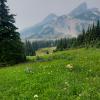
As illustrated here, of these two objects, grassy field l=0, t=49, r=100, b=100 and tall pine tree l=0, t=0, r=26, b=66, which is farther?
tall pine tree l=0, t=0, r=26, b=66

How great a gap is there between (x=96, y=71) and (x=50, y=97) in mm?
7686

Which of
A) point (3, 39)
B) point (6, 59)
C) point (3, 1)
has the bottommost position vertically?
point (6, 59)

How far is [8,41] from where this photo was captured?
138ft

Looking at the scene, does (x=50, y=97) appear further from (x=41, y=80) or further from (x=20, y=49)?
(x=20, y=49)

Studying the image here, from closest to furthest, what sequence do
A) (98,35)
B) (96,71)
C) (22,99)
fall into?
1. (22,99)
2. (96,71)
3. (98,35)

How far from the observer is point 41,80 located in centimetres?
1803

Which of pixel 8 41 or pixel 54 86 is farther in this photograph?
pixel 8 41

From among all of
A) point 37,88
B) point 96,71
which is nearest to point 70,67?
point 96,71

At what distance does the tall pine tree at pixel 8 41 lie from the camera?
41.2 m

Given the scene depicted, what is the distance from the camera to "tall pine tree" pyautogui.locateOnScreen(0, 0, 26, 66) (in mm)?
41188

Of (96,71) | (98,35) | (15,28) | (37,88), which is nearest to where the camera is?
(37,88)

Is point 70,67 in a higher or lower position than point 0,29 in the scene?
lower

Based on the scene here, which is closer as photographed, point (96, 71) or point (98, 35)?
point (96, 71)

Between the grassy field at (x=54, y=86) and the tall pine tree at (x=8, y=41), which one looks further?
the tall pine tree at (x=8, y=41)
